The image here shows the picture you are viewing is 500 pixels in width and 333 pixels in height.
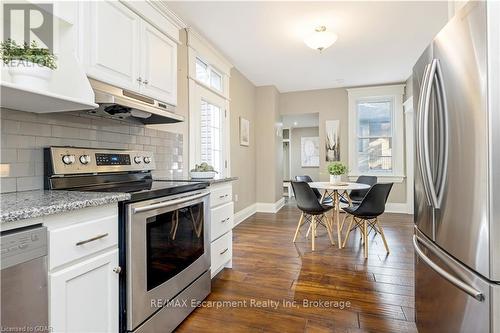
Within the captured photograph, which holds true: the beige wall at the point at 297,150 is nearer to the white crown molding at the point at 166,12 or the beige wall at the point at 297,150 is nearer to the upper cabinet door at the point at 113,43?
the white crown molding at the point at 166,12

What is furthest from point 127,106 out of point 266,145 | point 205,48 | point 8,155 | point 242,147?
point 266,145

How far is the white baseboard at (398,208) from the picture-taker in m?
5.64

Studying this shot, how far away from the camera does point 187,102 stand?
318 cm

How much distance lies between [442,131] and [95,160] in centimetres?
206

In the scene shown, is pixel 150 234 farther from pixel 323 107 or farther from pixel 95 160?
pixel 323 107

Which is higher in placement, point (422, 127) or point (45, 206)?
point (422, 127)

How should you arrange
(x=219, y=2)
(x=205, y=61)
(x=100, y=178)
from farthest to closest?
(x=205, y=61) → (x=219, y=2) → (x=100, y=178)

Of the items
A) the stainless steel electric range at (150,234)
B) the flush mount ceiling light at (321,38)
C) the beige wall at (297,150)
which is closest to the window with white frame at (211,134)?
the stainless steel electric range at (150,234)

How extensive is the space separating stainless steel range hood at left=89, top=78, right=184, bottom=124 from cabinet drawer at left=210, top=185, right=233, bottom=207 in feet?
2.29

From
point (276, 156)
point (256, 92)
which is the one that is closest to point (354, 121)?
point (276, 156)

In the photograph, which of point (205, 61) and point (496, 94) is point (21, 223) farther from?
point (205, 61)

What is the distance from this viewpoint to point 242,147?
16.8ft

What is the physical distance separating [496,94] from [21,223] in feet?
5.59

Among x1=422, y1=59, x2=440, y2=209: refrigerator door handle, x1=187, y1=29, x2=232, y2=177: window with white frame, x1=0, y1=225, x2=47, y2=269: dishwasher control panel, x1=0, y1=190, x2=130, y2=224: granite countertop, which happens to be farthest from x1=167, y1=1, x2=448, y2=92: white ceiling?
x1=0, y1=225, x2=47, y2=269: dishwasher control panel
